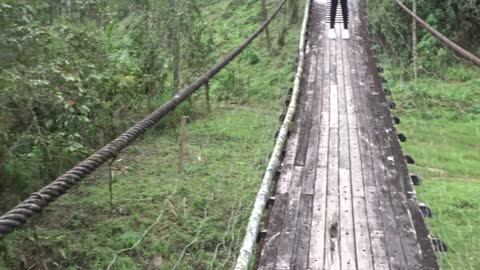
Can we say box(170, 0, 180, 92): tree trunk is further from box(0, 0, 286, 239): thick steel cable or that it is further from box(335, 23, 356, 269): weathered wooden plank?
box(0, 0, 286, 239): thick steel cable

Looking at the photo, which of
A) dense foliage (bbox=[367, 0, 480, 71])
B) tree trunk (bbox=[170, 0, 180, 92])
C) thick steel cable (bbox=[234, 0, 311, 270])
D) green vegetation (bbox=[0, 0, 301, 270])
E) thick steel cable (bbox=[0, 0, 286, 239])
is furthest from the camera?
dense foliage (bbox=[367, 0, 480, 71])

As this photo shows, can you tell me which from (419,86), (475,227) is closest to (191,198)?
(475,227)

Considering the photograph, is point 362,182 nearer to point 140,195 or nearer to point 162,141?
point 140,195

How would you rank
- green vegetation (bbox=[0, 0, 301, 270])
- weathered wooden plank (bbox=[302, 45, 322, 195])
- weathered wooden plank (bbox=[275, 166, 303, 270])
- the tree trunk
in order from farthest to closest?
1. the tree trunk
2. green vegetation (bbox=[0, 0, 301, 270])
3. weathered wooden plank (bbox=[302, 45, 322, 195])
4. weathered wooden plank (bbox=[275, 166, 303, 270])

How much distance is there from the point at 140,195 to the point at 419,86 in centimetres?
536

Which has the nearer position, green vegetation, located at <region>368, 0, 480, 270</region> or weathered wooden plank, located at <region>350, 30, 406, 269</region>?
weathered wooden plank, located at <region>350, 30, 406, 269</region>

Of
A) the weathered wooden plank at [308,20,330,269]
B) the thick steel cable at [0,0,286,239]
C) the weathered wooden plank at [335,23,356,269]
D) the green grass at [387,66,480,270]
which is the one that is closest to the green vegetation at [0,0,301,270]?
the weathered wooden plank at [308,20,330,269]

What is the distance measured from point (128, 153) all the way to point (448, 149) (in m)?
3.91

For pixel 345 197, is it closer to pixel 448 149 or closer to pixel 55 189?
pixel 55 189

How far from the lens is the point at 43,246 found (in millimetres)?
4078

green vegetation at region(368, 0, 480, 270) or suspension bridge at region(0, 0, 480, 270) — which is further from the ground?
suspension bridge at region(0, 0, 480, 270)

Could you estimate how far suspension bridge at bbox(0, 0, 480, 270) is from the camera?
2736mm

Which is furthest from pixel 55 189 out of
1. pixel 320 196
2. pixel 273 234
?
pixel 320 196

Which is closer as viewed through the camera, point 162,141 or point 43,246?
point 43,246
